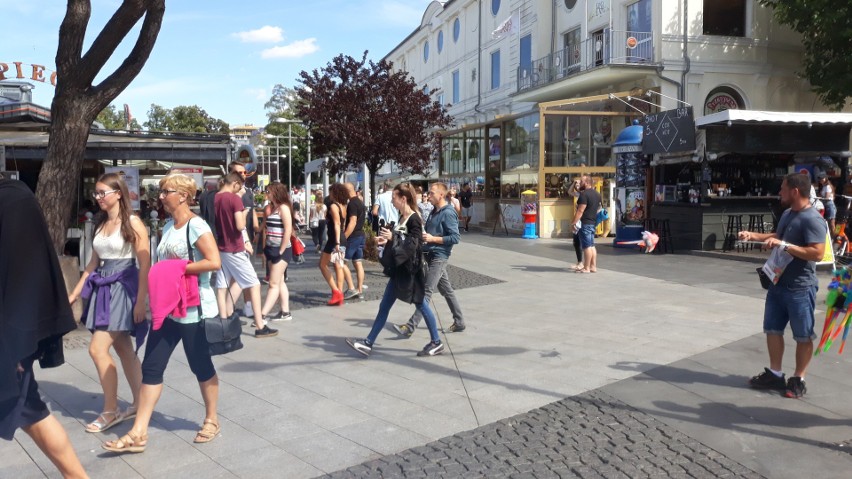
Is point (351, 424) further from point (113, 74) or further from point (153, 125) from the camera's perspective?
point (153, 125)

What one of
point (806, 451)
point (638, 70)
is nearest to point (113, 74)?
point (806, 451)

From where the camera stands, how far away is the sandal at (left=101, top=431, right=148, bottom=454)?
4328 mm

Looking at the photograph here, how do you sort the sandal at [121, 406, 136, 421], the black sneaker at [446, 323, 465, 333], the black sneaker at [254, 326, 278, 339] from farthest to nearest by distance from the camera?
1. the black sneaker at [446, 323, 465, 333]
2. the black sneaker at [254, 326, 278, 339]
3. the sandal at [121, 406, 136, 421]

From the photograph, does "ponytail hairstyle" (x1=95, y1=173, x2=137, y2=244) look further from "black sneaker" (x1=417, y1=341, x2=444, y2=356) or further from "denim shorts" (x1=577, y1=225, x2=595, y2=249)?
"denim shorts" (x1=577, y1=225, x2=595, y2=249)

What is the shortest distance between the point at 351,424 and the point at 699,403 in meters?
2.52

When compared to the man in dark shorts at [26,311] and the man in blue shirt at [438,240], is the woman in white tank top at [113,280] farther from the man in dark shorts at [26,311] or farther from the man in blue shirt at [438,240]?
the man in blue shirt at [438,240]

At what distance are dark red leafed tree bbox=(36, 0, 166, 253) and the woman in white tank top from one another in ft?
11.8

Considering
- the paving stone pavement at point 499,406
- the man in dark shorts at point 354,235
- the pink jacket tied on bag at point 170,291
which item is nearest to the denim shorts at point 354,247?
the man in dark shorts at point 354,235

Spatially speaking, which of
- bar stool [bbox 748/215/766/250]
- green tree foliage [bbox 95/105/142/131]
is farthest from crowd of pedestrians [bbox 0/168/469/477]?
green tree foliage [bbox 95/105/142/131]

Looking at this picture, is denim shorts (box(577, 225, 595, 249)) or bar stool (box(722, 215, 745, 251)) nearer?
denim shorts (box(577, 225, 595, 249))

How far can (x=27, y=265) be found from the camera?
3.29 meters

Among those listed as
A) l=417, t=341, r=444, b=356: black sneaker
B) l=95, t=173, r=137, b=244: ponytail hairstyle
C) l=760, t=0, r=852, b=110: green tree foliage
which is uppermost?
l=760, t=0, r=852, b=110: green tree foliage

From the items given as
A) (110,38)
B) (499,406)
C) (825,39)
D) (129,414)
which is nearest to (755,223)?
(825,39)

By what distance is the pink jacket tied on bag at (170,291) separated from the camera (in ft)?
14.1
